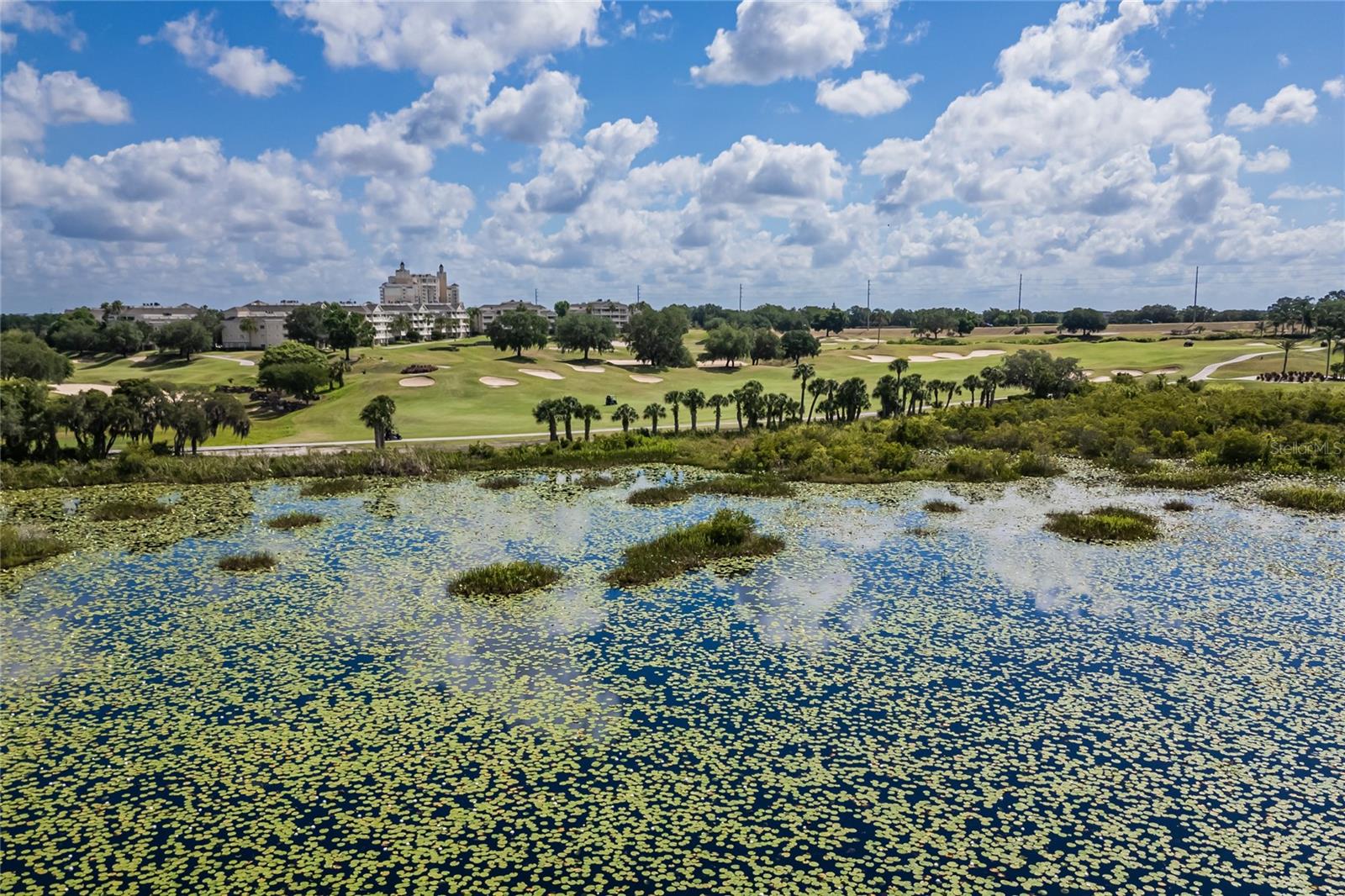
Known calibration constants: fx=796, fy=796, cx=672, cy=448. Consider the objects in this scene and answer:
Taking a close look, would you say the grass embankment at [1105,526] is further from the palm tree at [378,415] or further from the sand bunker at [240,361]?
the sand bunker at [240,361]

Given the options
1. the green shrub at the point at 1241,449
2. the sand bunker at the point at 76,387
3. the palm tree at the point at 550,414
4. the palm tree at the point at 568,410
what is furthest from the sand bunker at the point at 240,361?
the green shrub at the point at 1241,449

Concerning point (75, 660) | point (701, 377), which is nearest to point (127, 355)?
point (701, 377)

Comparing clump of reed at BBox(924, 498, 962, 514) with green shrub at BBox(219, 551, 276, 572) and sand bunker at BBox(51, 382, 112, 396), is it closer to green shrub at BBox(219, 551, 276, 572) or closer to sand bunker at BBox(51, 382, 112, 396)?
green shrub at BBox(219, 551, 276, 572)

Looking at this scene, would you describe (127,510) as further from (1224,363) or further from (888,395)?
(1224,363)

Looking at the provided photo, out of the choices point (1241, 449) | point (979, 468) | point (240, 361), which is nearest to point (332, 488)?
point (979, 468)

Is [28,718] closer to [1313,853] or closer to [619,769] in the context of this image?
[619,769]
